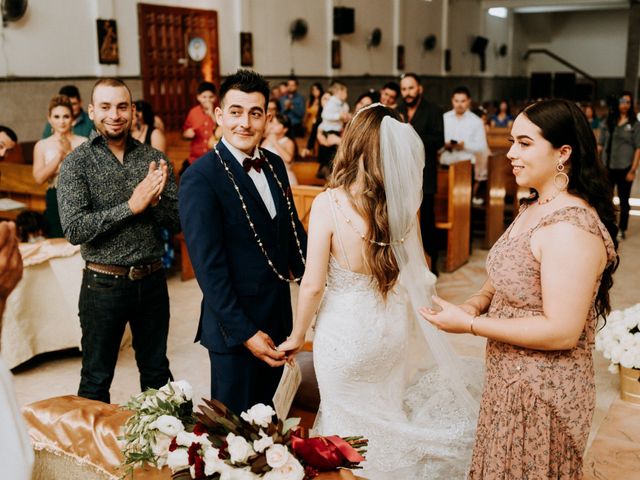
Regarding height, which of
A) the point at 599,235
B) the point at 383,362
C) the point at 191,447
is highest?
the point at 599,235

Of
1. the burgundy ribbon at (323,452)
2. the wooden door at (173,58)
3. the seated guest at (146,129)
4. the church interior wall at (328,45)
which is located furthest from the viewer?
the wooden door at (173,58)

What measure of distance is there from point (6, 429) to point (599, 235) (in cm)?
157

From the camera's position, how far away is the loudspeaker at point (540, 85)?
23.5m

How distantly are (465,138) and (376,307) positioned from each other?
212 inches

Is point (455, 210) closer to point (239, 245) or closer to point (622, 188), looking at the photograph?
point (622, 188)

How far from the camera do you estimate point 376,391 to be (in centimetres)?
270

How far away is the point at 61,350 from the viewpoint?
4.83m

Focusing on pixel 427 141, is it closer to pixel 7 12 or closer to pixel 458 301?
pixel 458 301

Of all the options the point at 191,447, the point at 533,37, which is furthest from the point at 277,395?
the point at 533,37

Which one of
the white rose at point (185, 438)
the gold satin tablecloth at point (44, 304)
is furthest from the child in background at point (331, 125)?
the white rose at point (185, 438)

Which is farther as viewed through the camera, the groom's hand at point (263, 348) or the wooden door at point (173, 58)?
the wooden door at point (173, 58)

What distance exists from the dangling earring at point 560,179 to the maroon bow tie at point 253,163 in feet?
3.50

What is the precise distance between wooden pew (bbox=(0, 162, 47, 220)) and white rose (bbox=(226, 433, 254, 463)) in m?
5.86

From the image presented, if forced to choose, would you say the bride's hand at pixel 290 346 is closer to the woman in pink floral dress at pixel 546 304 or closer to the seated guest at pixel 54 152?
the woman in pink floral dress at pixel 546 304
